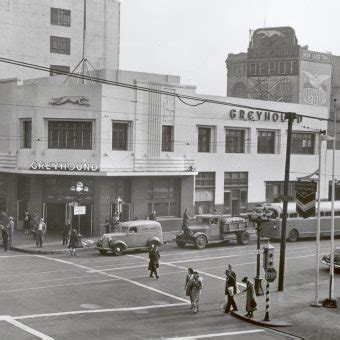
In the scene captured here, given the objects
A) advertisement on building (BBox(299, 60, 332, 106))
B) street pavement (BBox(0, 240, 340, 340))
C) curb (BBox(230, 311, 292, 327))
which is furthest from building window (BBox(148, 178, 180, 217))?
advertisement on building (BBox(299, 60, 332, 106))

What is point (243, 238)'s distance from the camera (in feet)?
138

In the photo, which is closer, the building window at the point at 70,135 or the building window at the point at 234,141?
the building window at the point at 70,135

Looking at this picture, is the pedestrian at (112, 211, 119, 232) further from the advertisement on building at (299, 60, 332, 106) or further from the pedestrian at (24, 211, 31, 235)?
the advertisement on building at (299, 60, 332, 106)

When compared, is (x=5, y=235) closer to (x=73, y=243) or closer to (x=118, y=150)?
(x=73, y=243)

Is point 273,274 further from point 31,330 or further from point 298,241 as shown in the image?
point 298,241

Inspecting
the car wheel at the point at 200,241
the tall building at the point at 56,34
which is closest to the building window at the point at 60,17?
the tall building at the point at 56,34

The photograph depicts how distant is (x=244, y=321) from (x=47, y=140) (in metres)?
26.6

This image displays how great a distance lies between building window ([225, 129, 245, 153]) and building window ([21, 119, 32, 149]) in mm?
16752

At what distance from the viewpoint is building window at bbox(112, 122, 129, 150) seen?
46.2 meters

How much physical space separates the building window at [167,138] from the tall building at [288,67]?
1483 inches

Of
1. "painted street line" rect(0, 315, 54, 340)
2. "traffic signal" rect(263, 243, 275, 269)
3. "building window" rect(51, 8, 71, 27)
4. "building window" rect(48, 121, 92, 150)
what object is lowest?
"painted street line" rect(0, 315, 54, 340)

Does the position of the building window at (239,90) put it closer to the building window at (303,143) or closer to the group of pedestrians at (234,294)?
the building window at (303,143)

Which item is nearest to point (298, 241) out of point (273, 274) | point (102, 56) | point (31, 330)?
point (273, 274)

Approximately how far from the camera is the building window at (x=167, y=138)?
162 feet
